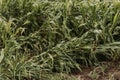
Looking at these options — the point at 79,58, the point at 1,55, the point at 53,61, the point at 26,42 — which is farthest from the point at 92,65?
the point at 1,55

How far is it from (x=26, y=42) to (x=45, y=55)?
0.30 metres

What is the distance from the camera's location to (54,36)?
13.3 ft

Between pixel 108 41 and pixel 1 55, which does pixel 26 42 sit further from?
pixel 108 41

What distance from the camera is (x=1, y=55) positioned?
351 cm

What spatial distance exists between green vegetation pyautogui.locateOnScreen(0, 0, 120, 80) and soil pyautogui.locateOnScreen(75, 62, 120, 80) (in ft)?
0.26

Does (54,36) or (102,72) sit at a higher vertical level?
(54,36)

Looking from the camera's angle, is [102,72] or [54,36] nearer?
[102,72]

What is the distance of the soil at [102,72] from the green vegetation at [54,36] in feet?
0.26

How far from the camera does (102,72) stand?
3.77 m

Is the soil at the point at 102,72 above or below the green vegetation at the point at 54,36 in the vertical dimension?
below

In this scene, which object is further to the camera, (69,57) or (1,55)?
(69,57)

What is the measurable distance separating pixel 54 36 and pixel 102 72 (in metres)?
0.75

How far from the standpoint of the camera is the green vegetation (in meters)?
3.59

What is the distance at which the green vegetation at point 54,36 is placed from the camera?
359 cm
